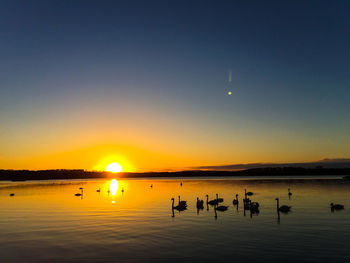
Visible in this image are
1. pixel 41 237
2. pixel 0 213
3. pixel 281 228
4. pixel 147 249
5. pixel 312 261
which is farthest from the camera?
pixel 0 213

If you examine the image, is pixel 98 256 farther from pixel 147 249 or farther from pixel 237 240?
pixel 237 240

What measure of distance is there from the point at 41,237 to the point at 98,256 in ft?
40.4

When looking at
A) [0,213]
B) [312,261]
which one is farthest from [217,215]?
[0,213]

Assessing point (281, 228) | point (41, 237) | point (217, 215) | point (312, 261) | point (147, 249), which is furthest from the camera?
point (217, 215)

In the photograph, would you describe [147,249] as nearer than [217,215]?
Yes

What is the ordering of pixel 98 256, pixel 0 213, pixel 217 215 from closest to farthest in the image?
pixel 98 256 → pixel 217 215 → pixel 0 213

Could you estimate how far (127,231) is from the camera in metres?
37.0

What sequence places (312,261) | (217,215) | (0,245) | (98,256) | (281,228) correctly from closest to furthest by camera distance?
(312,261), (98,256), (0,245), (281,228), (217,215)

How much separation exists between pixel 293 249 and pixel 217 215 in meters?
21.7

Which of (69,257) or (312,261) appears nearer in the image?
(312,261)

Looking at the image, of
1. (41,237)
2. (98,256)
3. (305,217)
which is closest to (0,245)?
(41,237)

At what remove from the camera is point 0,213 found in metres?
56.2

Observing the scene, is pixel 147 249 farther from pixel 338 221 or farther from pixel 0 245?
pixel 338 221

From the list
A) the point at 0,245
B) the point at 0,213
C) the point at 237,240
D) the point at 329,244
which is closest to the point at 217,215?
the point at 237,240
